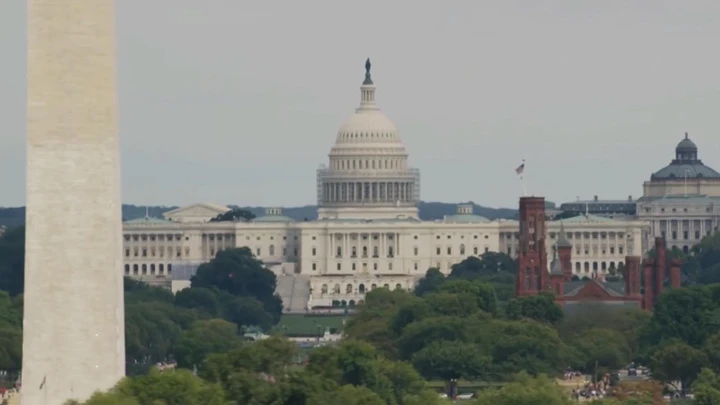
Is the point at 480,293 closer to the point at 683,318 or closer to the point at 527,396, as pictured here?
the point at 683,318

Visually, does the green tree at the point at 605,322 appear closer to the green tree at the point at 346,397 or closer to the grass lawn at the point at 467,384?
the grass lawn at the point at 467,384

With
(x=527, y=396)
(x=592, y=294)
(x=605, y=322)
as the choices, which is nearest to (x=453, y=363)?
(x=605, y=322)

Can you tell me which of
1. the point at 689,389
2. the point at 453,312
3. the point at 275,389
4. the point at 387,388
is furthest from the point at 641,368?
the point at 275,389

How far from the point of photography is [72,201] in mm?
68688

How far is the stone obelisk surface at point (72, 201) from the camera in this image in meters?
68.2

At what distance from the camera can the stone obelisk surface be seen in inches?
2687

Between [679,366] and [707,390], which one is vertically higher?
[679,366]

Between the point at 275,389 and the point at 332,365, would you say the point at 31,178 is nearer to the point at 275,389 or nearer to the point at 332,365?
the point at 275,389

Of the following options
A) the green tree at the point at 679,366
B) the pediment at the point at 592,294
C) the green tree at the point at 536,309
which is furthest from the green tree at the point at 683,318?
the pediment at the point at 592,294

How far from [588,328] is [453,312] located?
10.9m

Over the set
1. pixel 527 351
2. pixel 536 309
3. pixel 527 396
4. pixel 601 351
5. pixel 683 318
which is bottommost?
pixel 527 396

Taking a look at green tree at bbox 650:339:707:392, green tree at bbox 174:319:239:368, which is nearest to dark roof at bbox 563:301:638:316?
green tree at bbox 174:319:239:368

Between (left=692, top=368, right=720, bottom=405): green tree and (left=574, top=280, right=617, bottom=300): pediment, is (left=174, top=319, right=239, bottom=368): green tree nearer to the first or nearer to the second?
(left=692, top=368, right=720, bottom=405): green tree

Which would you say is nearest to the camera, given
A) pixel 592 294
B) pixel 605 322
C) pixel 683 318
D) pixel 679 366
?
pixel 679 366
